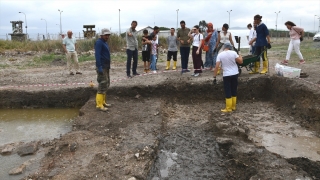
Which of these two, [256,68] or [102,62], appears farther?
[256,68]

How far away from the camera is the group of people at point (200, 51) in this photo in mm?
6707

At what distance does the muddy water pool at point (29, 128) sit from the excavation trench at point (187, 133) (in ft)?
1.26

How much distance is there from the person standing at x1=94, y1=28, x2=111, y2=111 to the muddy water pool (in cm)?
99

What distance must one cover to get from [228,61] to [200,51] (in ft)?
9.21

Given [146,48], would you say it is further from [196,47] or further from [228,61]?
[228,61]

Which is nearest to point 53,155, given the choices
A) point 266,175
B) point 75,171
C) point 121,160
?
point 75,171

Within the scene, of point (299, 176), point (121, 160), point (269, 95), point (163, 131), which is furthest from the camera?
point (269, 95)

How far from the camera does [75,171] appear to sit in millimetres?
4332

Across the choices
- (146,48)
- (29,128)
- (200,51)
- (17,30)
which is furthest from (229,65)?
(17,30)

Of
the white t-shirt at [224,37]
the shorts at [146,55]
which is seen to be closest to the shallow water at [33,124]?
the shorts at [146,55]

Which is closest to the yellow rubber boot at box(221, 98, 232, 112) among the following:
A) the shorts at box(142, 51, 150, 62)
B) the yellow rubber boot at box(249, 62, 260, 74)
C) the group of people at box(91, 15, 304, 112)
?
the group of people at box(91, 15, 304, 112)

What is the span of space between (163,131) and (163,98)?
7.63ft

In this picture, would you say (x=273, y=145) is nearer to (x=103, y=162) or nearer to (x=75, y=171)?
(x=103, y=162)

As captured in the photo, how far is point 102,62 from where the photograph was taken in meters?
6.76
